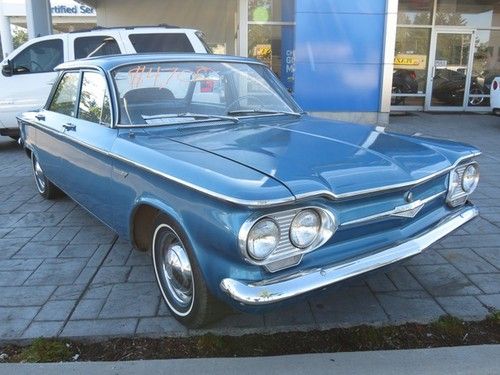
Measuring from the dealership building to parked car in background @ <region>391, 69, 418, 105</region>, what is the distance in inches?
1.1

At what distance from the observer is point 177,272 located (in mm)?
3051

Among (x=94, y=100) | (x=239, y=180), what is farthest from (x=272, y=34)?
(x=239, y=180)

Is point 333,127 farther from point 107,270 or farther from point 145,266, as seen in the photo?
point 107,270

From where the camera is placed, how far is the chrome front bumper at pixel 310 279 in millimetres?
2301

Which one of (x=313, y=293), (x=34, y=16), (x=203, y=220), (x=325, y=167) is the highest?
(x=34, y=16)

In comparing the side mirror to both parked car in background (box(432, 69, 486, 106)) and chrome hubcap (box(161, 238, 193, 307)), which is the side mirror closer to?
chrome hubcap (box(161, 238, 193, 307))

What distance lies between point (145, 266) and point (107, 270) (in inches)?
11.7

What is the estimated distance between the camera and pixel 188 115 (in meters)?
3.60

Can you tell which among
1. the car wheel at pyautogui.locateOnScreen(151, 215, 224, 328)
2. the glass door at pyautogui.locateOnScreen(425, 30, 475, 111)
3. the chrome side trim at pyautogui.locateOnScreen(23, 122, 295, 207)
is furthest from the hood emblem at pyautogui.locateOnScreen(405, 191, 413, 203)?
the glass door at pyautogui.locateOnScreen(425, 30, 475, 111)

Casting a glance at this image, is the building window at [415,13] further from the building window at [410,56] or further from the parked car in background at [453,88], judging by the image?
the parked car in background at [453,88]

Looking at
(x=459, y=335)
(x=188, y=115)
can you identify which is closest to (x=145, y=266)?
(x=188, y=115)

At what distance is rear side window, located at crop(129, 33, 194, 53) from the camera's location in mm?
8031

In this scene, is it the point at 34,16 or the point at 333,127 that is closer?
the point at 333,127

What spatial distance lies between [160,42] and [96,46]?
1.19 m
